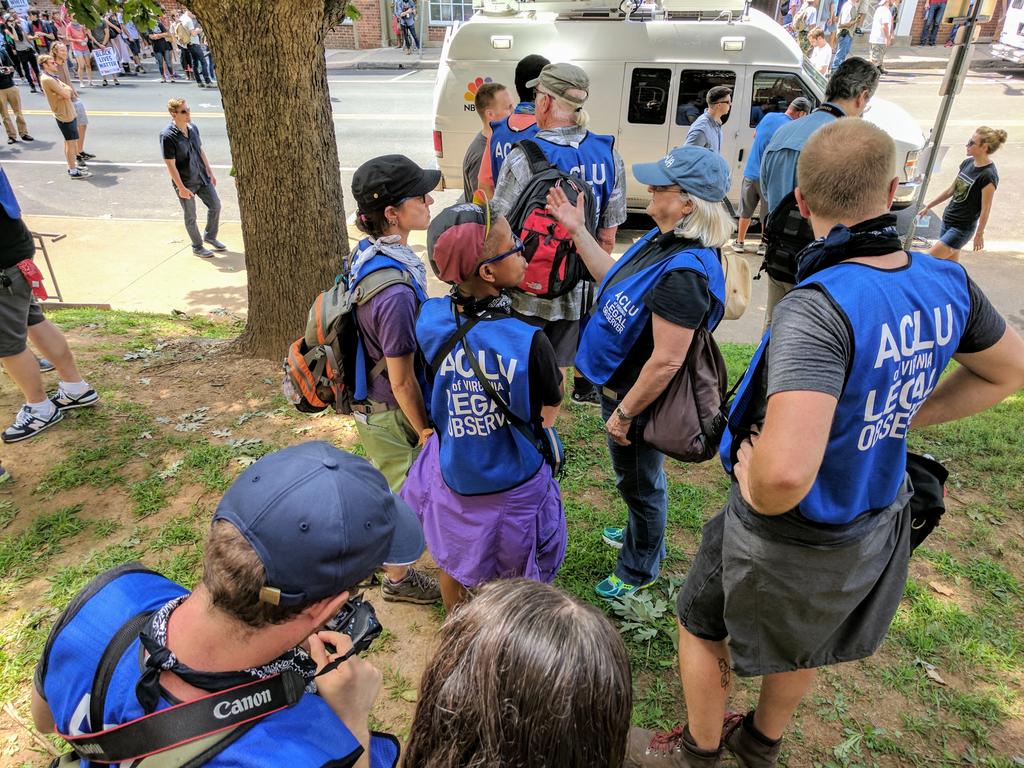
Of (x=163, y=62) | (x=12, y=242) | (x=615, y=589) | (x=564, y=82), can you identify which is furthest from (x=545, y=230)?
(x=163, y=62)

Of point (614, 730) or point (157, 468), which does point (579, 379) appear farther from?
point (614, 730)

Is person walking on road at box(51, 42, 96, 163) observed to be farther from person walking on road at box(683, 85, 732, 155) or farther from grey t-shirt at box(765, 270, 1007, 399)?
grey t-shirt at box(765, 270, 1007, 399)

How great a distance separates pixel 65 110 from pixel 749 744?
44.5 feet

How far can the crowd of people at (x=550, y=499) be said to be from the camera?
46.8 inches

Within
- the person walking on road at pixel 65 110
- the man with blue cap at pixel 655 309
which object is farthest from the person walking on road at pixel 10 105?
the man with blue cap at pixel 655 309

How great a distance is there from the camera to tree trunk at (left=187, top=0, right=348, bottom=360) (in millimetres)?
4164

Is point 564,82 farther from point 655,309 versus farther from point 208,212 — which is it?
point 208,212

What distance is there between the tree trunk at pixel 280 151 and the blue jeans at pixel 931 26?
75.1 feet

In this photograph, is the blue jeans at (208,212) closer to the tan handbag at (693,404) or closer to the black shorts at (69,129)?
the black shorts at (69,129)

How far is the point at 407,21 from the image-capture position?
22484 millimetres

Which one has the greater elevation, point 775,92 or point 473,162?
point 775,92

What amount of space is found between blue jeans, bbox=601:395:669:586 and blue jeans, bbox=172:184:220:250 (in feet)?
23.1

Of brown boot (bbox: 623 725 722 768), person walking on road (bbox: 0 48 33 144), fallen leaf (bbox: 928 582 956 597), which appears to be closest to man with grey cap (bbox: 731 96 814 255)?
fallen leaf (bbox: 928 582 956 597)

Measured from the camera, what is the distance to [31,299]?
13.2 feet
